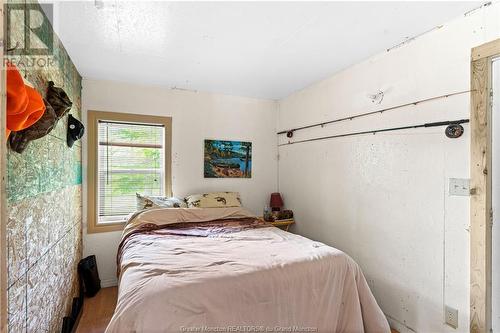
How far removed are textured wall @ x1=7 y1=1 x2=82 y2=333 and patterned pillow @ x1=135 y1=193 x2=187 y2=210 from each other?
2.18 ft

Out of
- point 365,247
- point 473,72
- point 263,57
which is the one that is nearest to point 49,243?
point 263,57

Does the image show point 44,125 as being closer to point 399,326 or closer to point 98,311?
point 98,311

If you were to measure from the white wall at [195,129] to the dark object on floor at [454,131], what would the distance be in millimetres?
2455

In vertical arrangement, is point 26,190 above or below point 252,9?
below

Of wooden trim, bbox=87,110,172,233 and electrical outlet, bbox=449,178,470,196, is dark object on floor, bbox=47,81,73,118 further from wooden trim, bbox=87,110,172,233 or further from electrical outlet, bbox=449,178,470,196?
electrical outlet, bbox=449,178,470,196

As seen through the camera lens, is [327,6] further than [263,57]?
No

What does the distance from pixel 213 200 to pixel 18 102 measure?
249cm

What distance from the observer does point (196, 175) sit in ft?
11.8

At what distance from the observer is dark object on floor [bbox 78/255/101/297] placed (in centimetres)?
280

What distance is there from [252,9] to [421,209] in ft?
6.40

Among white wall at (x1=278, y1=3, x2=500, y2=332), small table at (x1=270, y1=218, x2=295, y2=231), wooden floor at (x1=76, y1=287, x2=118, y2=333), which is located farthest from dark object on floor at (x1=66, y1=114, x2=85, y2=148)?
white wall at (x1=278, y1=3, x2=500, y2=332)

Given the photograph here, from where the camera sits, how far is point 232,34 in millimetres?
2104

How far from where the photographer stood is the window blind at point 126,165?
319 centimetres

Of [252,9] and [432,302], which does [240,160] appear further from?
[432,302]
